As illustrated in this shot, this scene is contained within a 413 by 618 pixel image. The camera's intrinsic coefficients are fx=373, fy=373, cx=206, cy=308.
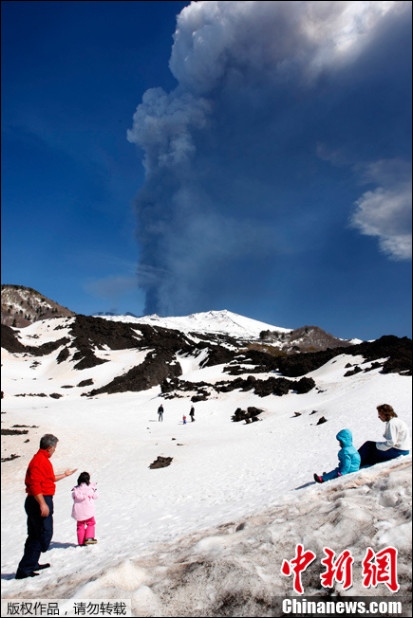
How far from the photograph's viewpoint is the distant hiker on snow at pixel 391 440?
320 inches

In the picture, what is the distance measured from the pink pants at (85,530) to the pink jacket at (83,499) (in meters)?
0.21

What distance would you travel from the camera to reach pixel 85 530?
8.07 m

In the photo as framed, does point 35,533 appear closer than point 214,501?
Yes

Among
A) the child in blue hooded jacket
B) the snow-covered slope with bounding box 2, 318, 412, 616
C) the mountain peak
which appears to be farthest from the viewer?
the mountain peak

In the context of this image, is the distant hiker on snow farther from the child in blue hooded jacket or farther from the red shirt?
the red shirt

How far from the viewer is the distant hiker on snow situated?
814cm

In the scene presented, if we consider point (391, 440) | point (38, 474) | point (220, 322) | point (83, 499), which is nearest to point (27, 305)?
point (220, 322)

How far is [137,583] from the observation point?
4219mm

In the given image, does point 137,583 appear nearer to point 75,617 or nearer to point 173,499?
point 75,617

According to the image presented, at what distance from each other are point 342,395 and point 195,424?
13.0 m

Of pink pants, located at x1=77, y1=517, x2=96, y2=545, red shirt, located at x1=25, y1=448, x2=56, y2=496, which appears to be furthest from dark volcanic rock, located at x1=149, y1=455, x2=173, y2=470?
red shirt, located at x1=25, y1=448, x2=56, y2=496

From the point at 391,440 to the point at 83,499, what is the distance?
665cm

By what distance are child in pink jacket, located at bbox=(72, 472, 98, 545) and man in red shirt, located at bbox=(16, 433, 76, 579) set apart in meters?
1.12

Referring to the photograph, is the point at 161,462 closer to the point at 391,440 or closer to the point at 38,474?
the point at 391,440
